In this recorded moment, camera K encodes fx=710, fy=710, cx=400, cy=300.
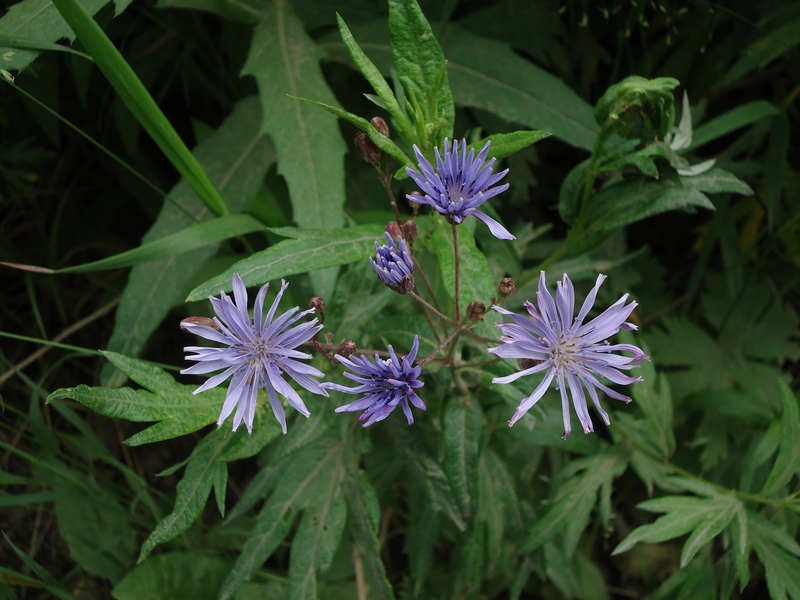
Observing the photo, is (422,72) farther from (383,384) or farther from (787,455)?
(787,455)

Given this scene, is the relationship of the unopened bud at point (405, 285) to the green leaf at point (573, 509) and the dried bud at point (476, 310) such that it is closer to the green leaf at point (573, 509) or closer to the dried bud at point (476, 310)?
the dried bud at point (476, 310)

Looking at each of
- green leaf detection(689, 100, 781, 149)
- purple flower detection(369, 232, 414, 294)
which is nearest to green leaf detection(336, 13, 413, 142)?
purple flower detection(369, 232, 414, 294)

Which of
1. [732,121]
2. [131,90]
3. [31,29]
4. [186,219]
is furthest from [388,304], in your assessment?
[732,121]

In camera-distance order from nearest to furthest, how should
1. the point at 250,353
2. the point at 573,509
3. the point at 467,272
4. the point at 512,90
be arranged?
1. the point at 250,353
2. the point at 467,272
3. the point at 573,509
4. the point at 512,90

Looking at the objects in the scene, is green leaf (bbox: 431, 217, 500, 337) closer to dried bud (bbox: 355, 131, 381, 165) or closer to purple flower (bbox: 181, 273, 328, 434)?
dried bud (bbox: 355, 131, 381, 165)

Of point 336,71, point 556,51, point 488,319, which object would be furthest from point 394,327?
point 556,51

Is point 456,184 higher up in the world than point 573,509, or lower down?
higher up

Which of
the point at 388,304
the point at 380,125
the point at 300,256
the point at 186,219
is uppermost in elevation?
the point at 186,219
